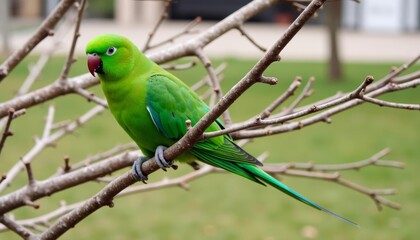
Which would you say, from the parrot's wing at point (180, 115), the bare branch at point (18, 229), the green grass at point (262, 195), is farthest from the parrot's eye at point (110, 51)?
the green grass at point (262, 195)

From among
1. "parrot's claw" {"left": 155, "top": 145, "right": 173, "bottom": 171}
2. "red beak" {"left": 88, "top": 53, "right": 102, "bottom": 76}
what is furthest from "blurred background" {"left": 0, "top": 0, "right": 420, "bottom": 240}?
"parrot's claw" {"left": 155, "top": 145, "right": 173, "bottom": 171}

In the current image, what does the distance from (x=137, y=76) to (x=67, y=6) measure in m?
0.36

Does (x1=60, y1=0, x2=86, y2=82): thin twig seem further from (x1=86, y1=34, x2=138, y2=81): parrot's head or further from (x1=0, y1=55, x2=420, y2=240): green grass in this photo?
(x1=0, y1=55, x2=420, y2=240): green grass

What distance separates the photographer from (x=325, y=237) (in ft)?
19.2

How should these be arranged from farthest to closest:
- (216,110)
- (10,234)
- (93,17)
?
(93,17) → (10,234) → (216,110)

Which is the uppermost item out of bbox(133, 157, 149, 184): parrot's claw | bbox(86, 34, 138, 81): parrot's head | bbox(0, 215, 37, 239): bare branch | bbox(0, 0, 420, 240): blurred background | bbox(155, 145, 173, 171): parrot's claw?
bbox(86, 34, 138, 81): parrot's head

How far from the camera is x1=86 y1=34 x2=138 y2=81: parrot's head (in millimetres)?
2236

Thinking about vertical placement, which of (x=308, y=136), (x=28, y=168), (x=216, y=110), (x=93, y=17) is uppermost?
(x=216, y=110)

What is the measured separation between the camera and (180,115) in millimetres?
2451

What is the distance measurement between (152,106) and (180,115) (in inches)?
4.7

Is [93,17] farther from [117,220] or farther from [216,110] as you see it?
[216,110]

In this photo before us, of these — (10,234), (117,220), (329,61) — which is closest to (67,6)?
(10,234)

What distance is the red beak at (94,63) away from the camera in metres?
2.22

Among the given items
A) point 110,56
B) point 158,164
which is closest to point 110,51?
point 110,56
